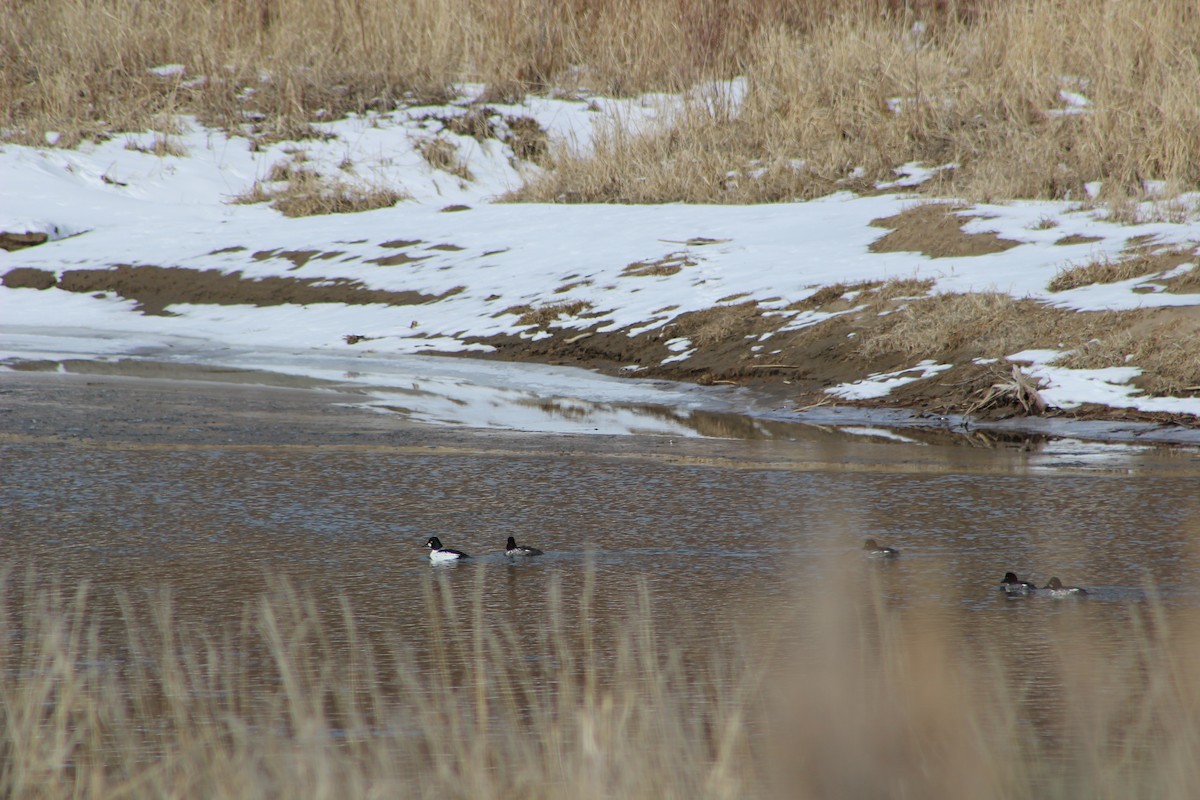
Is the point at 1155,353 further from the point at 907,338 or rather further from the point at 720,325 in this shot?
the point at 720,325

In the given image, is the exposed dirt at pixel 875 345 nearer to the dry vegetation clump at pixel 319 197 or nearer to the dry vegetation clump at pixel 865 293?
the dry vegetation clump at pixel 865 293

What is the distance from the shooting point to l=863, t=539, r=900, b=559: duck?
5.39 metres

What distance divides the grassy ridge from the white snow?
614mm

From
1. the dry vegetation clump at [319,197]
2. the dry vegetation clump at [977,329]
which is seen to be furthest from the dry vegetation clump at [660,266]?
the dry vegetation clump at [319,197]

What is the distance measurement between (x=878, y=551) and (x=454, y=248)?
33.7ft

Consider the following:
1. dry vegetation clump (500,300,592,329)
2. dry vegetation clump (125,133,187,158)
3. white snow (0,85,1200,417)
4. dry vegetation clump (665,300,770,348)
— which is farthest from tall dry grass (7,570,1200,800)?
dry vegetation clump (125,133,187,158)

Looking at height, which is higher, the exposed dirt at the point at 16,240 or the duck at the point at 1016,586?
the exposed dirt at the point at 16,240

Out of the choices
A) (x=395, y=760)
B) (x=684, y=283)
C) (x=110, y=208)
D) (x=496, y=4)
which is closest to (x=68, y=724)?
(x=395, y=760)

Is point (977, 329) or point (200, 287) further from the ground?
point (200, 287)

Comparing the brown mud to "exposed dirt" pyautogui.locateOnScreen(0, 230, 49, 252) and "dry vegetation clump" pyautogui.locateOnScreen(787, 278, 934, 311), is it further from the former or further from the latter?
"exposed dirt" pyautogui.locateOnScreen(0, 230, 49, 252)

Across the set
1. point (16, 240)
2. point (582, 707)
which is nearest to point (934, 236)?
point (582, 707)

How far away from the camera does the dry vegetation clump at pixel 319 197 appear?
60.5ft

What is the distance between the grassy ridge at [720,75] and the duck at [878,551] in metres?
7.87

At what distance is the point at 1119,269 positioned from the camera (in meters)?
Answer: 10.1
